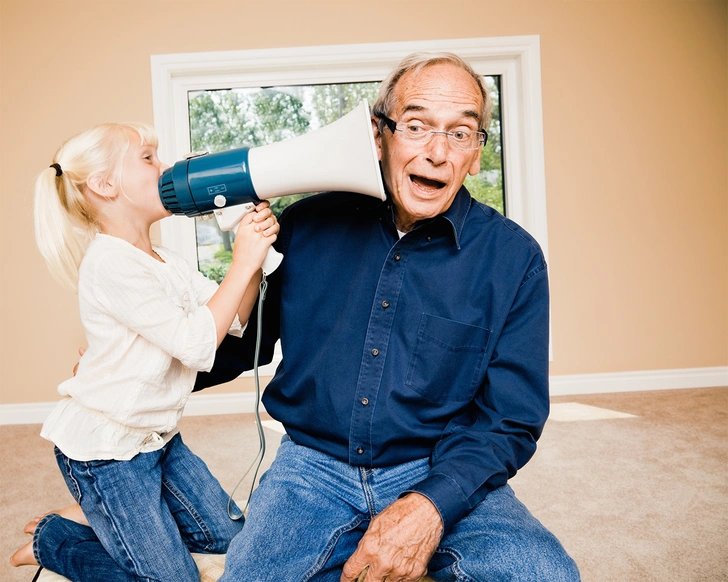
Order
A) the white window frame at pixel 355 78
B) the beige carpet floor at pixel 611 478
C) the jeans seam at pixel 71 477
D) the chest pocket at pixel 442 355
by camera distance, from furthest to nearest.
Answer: the white window frame at pixel 355 78, the beige carpet floor at pixel 611 478, the jeans seam at pixel 71 477, the chest pocket at pixel 442 355

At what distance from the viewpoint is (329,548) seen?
3.93ft

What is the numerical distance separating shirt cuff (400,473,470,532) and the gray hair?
2.39ft

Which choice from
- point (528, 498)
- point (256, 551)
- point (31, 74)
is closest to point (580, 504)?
point (528, 498)

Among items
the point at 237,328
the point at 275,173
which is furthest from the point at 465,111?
the point at 237,328

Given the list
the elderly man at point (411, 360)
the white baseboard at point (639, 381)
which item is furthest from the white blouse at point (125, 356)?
the white baseboard at point (639, 381)

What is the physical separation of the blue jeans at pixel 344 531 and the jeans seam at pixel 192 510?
10.7 inches

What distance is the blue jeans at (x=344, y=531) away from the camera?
1.11 m

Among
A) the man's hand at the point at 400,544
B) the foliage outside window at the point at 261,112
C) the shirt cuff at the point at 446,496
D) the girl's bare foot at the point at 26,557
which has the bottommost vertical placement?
the girl's bare foot at the point at 26,557

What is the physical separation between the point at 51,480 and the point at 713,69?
3.92 metres

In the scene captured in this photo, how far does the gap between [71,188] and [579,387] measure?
10.0 feet

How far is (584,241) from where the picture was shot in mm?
3727

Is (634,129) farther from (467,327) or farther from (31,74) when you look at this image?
(31,74)

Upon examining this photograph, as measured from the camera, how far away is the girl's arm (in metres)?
1.34

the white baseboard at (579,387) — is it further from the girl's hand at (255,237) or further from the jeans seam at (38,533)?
the girl's hand at (255,237)
